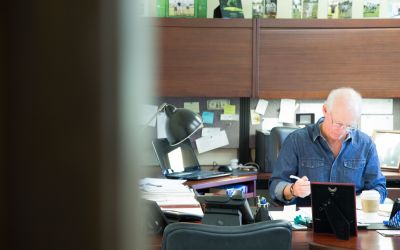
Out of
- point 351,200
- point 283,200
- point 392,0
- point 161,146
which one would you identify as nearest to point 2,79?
point 351,200

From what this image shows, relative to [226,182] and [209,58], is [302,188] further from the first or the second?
[209,58]

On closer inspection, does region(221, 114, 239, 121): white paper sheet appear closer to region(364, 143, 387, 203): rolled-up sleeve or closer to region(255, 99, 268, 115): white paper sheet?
region(255, 99, 268, 115): white paper sheet

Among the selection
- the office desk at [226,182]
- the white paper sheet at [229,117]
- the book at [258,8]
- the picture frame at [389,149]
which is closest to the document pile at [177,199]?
the office desk at [226,182]

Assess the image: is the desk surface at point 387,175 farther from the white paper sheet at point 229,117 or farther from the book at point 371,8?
the book at point 371,8

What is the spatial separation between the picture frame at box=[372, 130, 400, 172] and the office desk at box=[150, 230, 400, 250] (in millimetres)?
1800

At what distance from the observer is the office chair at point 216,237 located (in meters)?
1.80

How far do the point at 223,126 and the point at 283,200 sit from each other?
1.56m

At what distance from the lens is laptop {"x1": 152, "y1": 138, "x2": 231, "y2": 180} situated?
3.62 m

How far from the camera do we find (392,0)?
436 centimetres

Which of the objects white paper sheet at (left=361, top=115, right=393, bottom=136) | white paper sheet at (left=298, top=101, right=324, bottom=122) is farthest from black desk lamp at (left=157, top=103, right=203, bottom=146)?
white paper sheet at (left=361, top=115, right=393, bottom=136)

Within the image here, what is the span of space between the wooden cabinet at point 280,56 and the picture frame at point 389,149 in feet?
1.02

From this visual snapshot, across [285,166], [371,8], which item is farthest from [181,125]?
[371,8]

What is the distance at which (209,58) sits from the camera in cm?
409

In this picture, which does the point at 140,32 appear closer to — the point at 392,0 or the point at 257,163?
the point at 257,163
